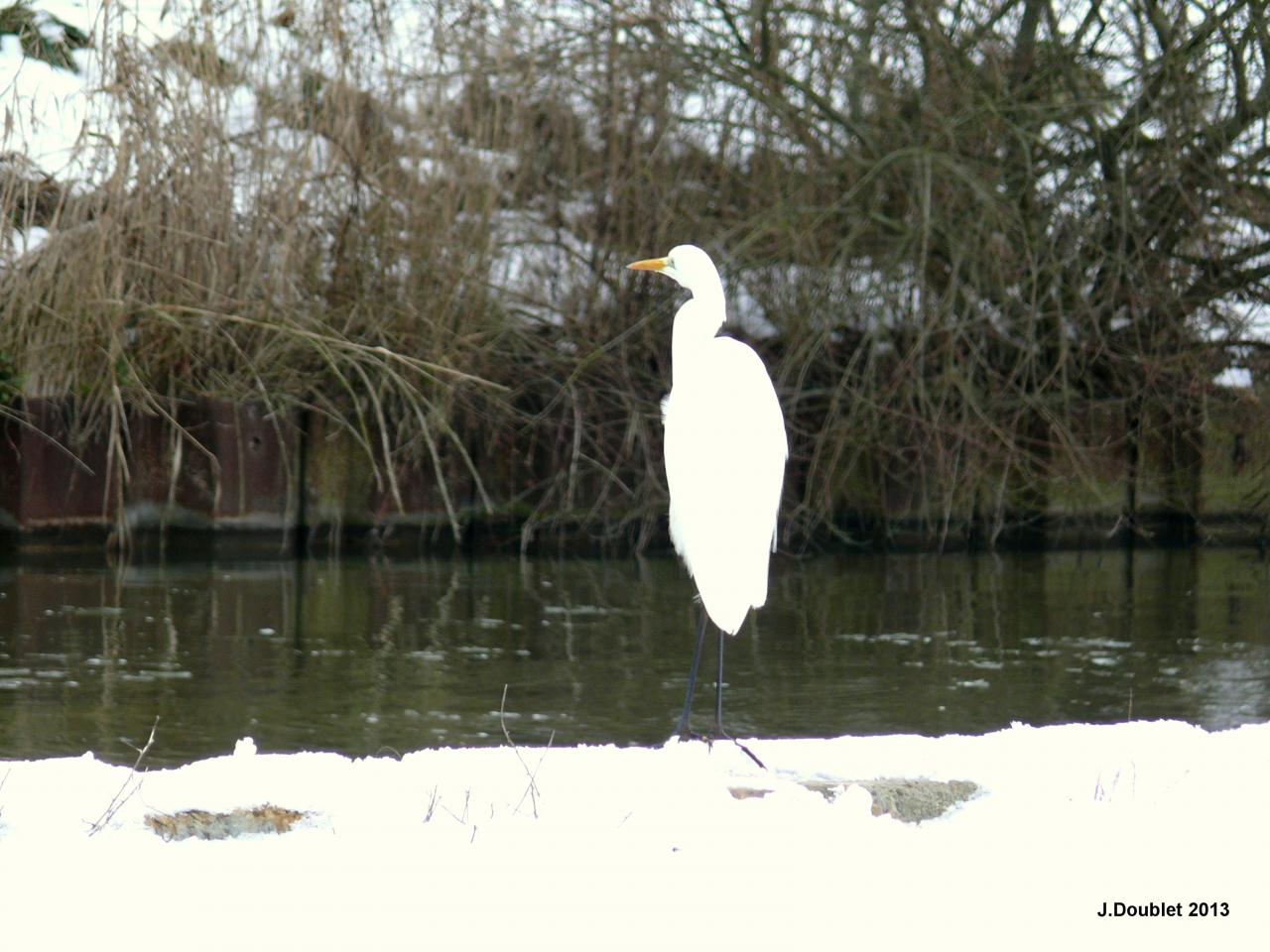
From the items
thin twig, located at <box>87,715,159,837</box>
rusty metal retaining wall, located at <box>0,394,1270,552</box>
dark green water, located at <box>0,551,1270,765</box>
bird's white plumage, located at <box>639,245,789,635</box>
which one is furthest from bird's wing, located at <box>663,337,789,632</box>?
rusty metal retaining wall, located at <box>0,394,1270,552</box>

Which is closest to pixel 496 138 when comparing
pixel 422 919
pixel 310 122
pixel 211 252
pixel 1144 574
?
pixel 310 122

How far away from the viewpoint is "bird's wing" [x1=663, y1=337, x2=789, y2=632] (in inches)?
150

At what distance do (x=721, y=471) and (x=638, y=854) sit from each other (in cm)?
147

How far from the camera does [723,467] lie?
3873mm

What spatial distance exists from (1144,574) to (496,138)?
4683 mm

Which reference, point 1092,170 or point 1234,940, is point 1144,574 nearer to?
point 1092,170

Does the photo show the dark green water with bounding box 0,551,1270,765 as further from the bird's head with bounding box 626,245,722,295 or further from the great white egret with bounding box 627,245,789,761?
the bird's head with bounding box 626,245,722,295

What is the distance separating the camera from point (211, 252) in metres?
8.75

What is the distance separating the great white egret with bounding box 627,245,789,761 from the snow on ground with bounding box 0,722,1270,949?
631mm

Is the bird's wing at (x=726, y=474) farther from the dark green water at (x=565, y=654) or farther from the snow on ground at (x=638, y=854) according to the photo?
the dark green water at (x=565, y=654)

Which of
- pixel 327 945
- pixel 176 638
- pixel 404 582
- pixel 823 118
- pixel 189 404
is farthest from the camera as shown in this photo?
pixel 823 118

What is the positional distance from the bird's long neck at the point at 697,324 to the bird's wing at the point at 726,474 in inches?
2.1

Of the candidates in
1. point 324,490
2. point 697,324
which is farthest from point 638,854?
point 324,490

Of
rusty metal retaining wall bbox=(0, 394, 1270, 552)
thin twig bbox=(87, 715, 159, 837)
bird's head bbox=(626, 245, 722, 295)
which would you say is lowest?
thin twig bbox=(87, 715, 159, 837)
